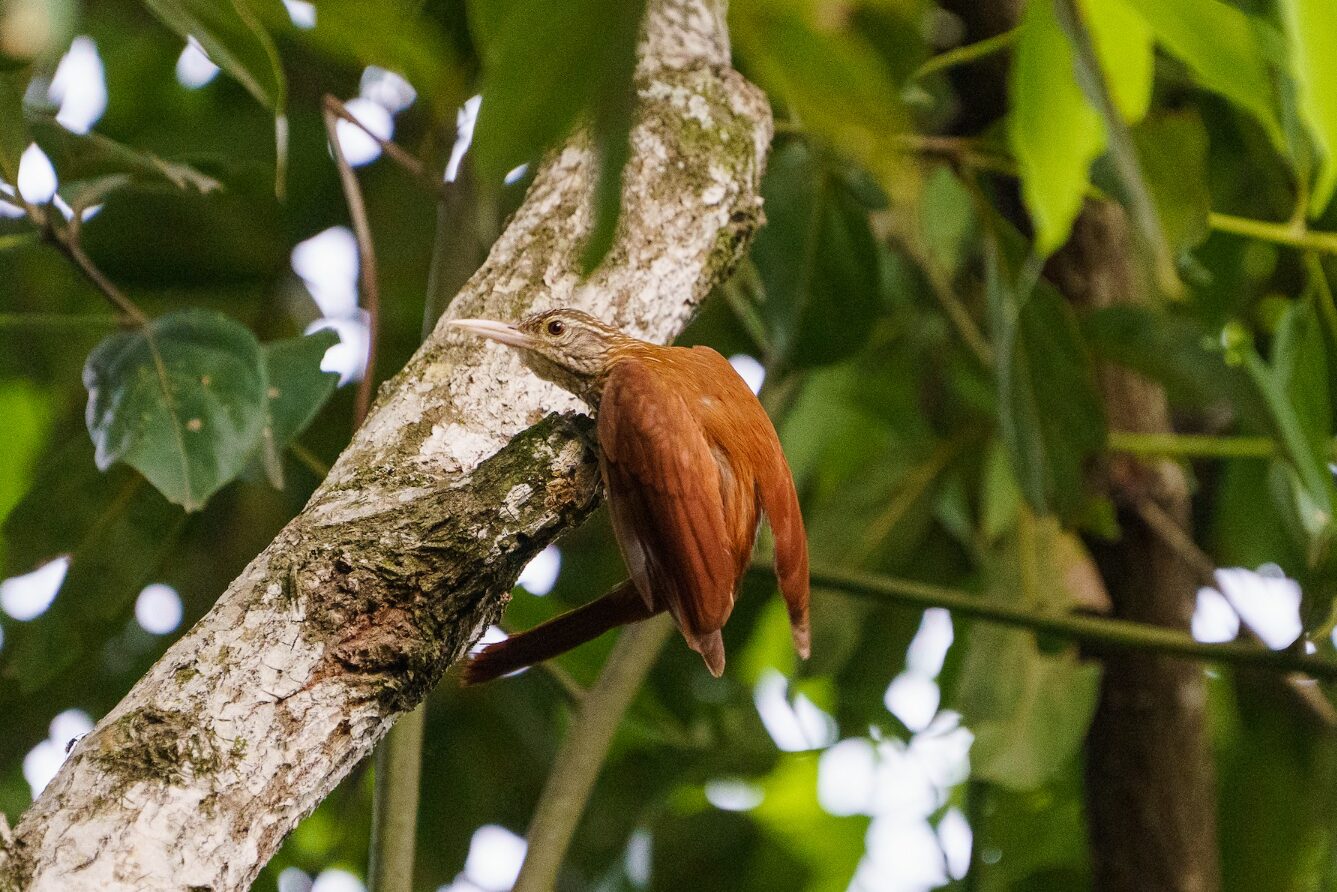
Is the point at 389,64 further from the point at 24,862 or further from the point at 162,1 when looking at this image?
the point at 24,862

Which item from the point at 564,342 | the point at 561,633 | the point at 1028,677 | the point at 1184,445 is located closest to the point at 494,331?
the point at 564,342

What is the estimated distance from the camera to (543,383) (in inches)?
61.3

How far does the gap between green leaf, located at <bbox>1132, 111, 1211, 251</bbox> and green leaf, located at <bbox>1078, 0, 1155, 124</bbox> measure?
1051 mm

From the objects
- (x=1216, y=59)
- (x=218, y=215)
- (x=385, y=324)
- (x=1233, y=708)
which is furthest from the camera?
(x=1233, y=708)

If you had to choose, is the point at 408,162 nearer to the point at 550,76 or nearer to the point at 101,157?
the point at 101,157

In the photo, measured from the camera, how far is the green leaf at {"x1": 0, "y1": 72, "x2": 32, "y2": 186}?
1.68 metres

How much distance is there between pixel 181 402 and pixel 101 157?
0.57m

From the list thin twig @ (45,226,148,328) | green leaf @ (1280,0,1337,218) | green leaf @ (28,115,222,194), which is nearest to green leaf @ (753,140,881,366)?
green leaf @ (28,115,222,194)

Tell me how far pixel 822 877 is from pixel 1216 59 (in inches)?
109

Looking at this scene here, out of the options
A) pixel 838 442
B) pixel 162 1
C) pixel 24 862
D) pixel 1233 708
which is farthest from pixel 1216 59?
pixel 1233 708

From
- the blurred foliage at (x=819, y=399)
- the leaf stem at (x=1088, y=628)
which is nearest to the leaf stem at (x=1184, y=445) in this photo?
the blurred foliage at (x=819, y=399)

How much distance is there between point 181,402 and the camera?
194 centimetres

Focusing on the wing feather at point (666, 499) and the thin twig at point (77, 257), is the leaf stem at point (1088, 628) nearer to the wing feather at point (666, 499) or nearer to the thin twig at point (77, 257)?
the wing feather at point (666, 499)

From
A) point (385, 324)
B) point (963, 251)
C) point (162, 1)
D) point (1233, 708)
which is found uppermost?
point (162, 1)
